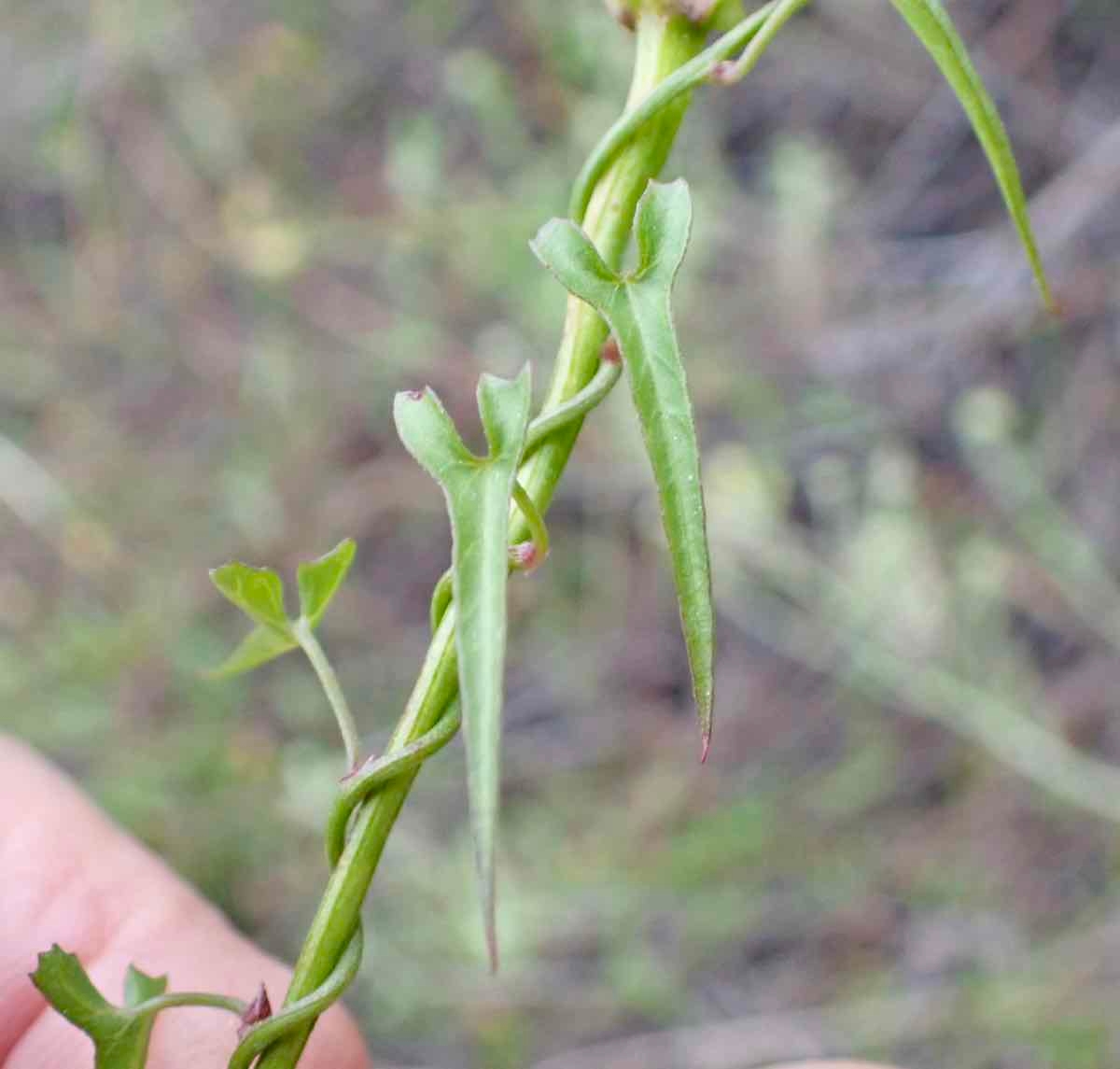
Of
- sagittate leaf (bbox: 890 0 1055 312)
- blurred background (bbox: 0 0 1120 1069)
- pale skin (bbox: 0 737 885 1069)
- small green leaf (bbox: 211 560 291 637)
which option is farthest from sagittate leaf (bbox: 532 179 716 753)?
blurred background (bbox: 0 0 1120 1069)

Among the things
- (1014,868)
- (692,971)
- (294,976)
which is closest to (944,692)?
(1014,868)

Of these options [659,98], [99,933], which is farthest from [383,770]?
[99,933]

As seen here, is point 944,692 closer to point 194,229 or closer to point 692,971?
point 692,971

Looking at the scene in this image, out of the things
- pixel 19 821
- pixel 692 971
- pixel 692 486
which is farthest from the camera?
pixel 692 971

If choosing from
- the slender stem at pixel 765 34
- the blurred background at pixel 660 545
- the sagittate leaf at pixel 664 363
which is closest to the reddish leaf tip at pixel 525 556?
the sagittate leaf at pixel 664 363

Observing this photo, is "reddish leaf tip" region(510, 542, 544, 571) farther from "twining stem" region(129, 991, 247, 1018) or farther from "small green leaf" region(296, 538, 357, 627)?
"twining stem" region(129, 991, 247, 1018)

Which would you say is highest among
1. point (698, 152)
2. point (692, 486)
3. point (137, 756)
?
point (698, 152)
